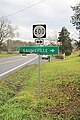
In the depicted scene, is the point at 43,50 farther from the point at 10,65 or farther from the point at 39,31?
the point at 10,65

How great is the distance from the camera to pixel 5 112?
7.66m

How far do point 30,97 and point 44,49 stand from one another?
1.54 meters

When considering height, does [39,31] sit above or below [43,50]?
above

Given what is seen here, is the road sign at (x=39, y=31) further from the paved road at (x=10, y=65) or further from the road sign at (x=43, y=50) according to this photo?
the paved road at (x=10, y=65)

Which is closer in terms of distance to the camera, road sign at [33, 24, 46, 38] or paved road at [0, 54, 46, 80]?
road sign at [33, 24, 46, 38]

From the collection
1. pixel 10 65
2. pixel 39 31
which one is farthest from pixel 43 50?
pixel 10 65

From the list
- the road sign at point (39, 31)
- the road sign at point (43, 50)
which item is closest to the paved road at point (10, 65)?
the road sign at point (43, 50)

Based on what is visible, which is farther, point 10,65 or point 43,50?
point 10,65

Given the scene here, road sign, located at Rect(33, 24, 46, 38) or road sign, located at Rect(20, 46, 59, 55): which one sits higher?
→ road sign, located at Rect(33, 24, 46, 38)

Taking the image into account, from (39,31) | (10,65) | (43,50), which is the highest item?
(39,31)

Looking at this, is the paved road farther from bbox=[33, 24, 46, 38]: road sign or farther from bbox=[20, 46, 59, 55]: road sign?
bbox=[33, 24, 46, 38]: road sign

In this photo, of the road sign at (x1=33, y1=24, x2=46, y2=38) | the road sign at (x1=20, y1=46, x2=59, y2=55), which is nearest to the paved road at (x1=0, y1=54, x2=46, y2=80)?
the road sign at (x1=20, y1=46, x2=59, y2=55)

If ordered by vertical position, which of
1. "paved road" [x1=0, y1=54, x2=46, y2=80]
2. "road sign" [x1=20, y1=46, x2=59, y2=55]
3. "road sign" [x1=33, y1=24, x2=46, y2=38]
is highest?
"road sign" [x1=33, y1=24, x2=46, y2=38]

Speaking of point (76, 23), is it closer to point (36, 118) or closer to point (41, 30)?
point (41, 30)
